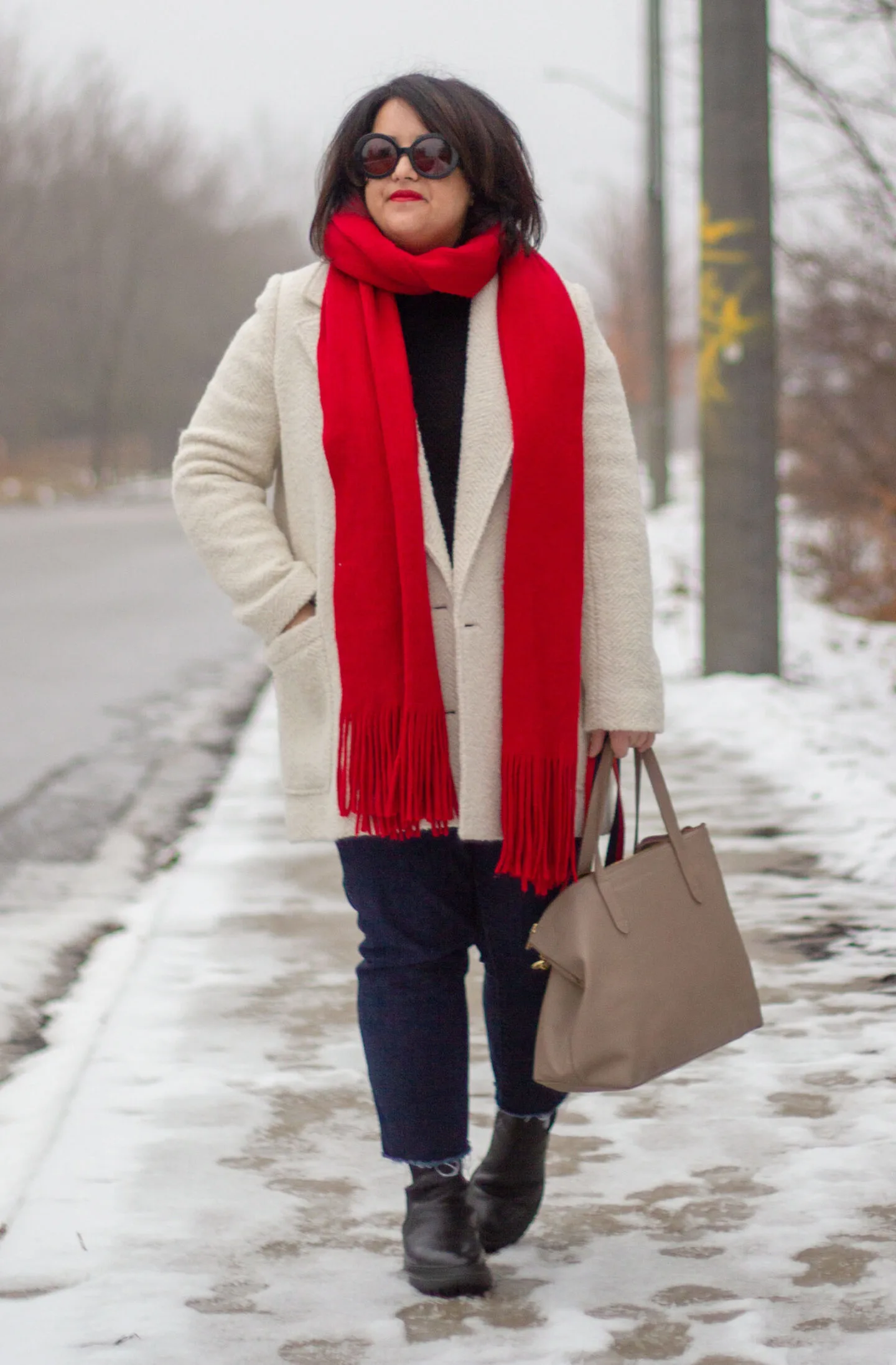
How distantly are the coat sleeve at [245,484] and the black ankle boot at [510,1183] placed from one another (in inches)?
35.3

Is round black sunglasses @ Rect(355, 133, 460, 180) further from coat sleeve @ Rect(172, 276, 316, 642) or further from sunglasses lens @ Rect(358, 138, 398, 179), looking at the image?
coat sleeve @ Rect(172, 276, 316, 642)

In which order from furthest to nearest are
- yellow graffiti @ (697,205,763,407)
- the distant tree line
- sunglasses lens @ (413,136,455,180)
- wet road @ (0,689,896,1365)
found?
the distant tree line
yellow graffiti @ (697,205,763,407)
sunglasses lens @ (413,136,455,180)
wet road @ (0,689,896,1365)

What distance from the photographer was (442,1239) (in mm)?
2688

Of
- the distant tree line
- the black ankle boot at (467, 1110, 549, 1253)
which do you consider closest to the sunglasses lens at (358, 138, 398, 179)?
the black ankle boot at (467, 1110, 549, 1253)

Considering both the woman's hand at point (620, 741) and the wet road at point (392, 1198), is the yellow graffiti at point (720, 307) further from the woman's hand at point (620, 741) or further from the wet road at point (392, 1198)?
the woman's hand at point (620, 741)

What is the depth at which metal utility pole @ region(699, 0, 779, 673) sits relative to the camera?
862 centimetres

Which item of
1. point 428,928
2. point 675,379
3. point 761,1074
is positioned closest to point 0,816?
point 761,1074

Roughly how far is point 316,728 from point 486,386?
58cm

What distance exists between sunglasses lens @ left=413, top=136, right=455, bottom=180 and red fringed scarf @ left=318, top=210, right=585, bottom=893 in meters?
0.12

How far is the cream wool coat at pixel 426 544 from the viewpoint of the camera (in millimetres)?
2617

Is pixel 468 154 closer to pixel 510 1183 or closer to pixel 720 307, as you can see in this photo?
pixel 510 1183

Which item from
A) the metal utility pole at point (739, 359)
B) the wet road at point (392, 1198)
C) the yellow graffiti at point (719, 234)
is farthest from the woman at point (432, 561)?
the yellow graffiti at point (719, 234)

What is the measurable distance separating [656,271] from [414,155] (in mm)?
22109

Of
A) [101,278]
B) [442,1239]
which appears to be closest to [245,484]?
[442,1239]
